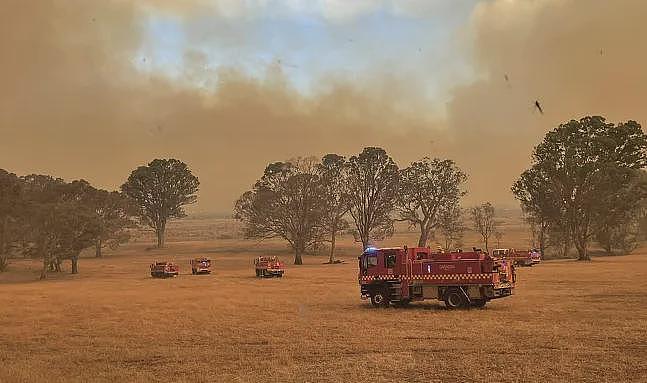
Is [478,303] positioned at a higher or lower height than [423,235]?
lower

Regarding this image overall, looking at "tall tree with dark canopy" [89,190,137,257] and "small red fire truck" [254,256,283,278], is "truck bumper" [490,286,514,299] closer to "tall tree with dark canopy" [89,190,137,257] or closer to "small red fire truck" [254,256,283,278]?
"small red fire truck" [254,256,283,278]

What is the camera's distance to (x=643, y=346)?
1535 centimetres

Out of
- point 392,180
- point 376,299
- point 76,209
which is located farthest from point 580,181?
point 76,209

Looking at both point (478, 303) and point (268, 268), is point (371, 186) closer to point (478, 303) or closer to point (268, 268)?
point (268, 268)

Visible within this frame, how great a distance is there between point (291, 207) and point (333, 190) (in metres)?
6.61

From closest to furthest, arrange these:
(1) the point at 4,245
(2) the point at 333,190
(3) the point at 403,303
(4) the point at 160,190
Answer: (3) the point at 403,303, (1) the point at 4,245, (2) the point at 333,190, (4) the point at 160,190

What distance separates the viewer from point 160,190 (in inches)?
4250

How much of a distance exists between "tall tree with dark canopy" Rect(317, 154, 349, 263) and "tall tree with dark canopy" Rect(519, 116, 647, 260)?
2616 cm

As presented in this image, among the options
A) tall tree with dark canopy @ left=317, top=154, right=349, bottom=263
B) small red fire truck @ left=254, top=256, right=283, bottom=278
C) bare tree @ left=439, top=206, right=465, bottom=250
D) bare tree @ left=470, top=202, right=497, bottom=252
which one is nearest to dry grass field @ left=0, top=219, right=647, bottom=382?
small red fire truck @ left=254, top=256, right=283, bottom=278

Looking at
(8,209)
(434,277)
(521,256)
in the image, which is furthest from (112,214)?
(434,277)

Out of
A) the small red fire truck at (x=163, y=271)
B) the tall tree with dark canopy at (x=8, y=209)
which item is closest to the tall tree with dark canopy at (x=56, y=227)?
the tall tree with dark canopy at (x=8, y=209)

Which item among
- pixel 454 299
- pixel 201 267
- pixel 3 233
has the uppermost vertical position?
pixel 3 233

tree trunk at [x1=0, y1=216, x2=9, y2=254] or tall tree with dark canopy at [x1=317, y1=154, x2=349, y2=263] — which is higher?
tall tree with dark canopy at [x1=317, y1=154, x2=349, y2=263]

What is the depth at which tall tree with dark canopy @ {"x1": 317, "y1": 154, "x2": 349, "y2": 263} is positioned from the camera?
263ft
